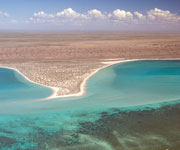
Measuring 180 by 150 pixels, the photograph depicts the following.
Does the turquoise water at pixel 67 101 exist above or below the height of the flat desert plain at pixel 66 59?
below

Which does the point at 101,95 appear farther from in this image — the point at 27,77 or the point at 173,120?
the point at 27,77

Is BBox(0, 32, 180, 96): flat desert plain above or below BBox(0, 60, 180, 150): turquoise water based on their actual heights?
above

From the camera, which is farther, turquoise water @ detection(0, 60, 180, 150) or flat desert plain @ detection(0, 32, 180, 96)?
flat desert plain @ detection(0, 32, 180, 96)

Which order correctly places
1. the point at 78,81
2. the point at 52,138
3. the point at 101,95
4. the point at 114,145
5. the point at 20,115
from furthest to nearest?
the point at 78,81 < the point at 101,95 < the point at 20,115 < the point at 52,138 < the point at 114,145

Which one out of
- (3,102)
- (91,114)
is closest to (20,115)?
(3,102)

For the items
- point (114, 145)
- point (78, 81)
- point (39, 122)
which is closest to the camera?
point (114, 145)

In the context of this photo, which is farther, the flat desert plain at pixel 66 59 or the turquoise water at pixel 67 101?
the flat desert plain at pixel 66 59

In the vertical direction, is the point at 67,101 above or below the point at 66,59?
below

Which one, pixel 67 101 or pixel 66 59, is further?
pixel 66 59
